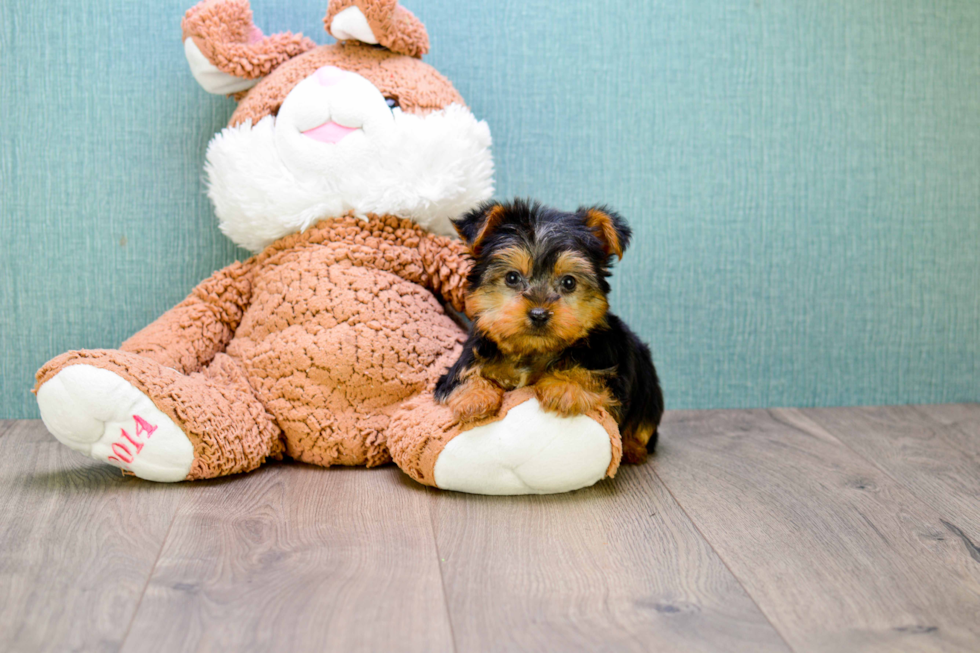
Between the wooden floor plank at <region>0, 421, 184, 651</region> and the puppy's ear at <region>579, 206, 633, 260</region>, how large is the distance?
117 cm

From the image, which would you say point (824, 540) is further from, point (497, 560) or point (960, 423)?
point (960, 423)

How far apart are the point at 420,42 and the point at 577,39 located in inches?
22.9

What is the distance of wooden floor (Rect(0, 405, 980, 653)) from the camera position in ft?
4.45

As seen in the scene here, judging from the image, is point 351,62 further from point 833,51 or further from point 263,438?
point 833,51

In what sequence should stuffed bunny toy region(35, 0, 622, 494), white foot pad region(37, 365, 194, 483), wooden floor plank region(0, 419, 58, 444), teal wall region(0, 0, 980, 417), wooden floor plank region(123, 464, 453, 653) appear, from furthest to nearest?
teal wall region(0, 0, 980, 417) < wooden floor plank region(0, 419, 58, 444) < stuffed bunny toy region(35, 0, 622, 494) < white foot pad region(37, 365, 194, 483) < wooden floor plank region(123, 464, 453, 653)

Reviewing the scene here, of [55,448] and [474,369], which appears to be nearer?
[474,369]

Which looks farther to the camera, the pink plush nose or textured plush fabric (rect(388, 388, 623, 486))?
the pink plush nose

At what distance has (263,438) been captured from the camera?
6.94 ft

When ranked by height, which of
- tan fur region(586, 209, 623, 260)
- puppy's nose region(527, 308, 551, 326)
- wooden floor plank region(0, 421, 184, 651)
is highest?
tan fur region(586, 209, 623, 260)

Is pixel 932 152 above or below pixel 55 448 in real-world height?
above

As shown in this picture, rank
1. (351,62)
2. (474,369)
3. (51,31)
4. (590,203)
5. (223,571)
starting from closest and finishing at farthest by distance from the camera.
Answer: (223,571) → (474,369) → (351,62) → (51,31) → (590,203)

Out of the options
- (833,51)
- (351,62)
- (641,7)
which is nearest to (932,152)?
(833,51)

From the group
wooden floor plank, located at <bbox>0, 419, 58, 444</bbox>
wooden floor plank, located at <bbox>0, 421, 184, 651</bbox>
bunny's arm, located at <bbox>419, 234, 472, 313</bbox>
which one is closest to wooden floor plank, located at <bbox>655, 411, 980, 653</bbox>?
bunny's arm, located at <bbox>419, 234, 472, 313</bbox>

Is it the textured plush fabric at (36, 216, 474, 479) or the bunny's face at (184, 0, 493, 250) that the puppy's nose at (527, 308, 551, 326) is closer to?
the textured plush fabric at (36, 216, 474, 479)
